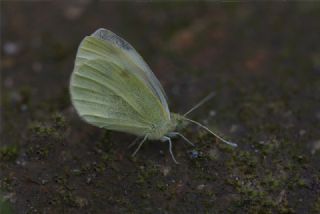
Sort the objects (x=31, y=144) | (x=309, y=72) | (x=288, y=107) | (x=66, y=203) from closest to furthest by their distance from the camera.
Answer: (x=66, y=203) < (x=31, y=144) < (x=288, y=107) < (x=309, y=72)

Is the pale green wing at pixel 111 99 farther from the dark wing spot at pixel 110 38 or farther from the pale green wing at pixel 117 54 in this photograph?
the dark wing spot at pixel 110 38

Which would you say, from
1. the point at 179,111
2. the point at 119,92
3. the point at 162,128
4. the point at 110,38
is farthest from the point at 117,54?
the point at 179,111

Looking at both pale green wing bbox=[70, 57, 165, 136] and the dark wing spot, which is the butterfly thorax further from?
the dark wing spot

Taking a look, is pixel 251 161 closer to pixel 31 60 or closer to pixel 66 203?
pixel 66 203

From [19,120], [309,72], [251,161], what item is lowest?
[19,120]

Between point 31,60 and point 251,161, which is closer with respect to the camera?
point 251,161

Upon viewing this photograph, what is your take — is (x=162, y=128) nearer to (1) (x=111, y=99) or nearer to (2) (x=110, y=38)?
(1) (x=111, y=99)

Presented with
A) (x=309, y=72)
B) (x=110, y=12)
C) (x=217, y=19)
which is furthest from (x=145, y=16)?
(x=309, y=72)
